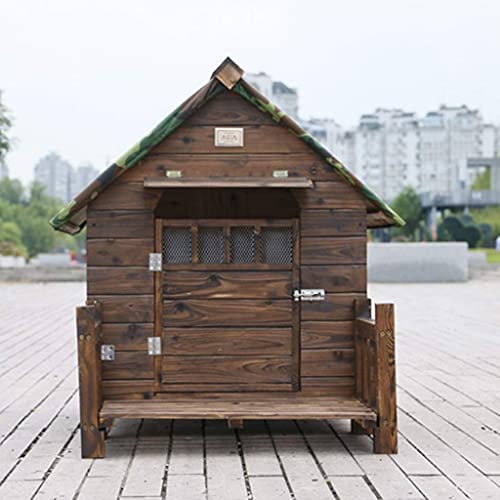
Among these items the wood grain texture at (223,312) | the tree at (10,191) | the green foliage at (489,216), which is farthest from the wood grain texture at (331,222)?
the tree at (10,191)

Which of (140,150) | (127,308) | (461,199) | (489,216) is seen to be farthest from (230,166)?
(489,216)

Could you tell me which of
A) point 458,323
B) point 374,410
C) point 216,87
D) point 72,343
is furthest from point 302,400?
point 458,323

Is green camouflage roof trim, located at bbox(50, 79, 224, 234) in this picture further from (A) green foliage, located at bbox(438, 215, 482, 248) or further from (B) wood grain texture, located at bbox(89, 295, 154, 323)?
(A) green foliage, located at bbox(438, 215, 482, 248)

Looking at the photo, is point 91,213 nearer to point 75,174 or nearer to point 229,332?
point 229,332

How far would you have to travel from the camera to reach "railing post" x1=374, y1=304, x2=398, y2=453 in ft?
A: 18.8

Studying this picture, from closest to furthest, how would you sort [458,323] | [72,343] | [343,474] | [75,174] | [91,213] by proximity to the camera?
[343,474], [91,213], [72,343], [458,323], [75,174]

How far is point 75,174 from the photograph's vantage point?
6024 inches

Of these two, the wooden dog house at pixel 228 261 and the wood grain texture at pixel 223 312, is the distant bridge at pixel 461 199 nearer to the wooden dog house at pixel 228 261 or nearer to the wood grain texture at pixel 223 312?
the wooden dog house at pixel 228 261

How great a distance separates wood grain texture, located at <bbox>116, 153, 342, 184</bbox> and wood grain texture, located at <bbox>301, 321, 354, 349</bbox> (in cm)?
102

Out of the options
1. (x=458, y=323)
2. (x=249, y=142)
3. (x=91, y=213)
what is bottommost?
(x=458, y=323)

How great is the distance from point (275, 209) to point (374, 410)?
5.06ft

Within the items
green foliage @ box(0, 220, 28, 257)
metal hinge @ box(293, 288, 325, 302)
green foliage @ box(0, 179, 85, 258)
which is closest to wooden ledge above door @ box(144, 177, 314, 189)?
metal hinge @ box(293, 288, 325, 302)

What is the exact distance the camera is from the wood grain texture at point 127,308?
6207 mm

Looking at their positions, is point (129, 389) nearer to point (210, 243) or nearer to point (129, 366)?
point (129, 366)
